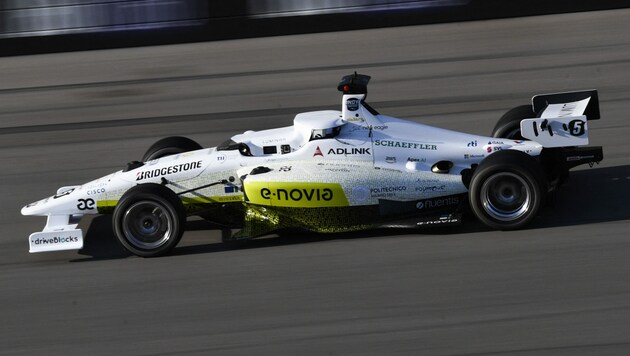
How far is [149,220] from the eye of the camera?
767 centimetres

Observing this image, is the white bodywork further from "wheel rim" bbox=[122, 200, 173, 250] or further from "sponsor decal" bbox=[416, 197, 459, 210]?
"wheel rim" bbox=[122, 200, 173, 250]

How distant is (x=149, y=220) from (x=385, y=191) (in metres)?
1.87

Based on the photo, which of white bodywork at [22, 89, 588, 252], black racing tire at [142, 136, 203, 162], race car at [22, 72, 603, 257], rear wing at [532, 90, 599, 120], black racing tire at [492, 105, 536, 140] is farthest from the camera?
black racing tire at [492, 105, 536, 140]

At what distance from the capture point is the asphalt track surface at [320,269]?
620 centimetres

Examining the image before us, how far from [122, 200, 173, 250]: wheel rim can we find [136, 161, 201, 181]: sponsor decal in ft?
1.31

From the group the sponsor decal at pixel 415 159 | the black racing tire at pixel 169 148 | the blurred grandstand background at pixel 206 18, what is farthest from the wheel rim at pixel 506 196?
the blurred grandstand background at pixel 206 18

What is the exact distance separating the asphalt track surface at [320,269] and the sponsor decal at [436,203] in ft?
0.78

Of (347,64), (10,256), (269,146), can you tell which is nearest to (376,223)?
(269,146)

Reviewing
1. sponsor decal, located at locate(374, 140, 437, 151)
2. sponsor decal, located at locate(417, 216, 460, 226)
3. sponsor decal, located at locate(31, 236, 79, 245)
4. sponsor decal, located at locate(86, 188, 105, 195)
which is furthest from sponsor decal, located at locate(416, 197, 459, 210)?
sponsor decal, located at locate(31, 236, 79, 245)

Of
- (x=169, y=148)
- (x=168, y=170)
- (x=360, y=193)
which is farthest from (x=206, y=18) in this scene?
(x=360, y=193)

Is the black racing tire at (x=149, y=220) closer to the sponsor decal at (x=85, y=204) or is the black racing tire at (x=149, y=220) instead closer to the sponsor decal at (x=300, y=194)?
the sponsor decal at (x=85, y=204)

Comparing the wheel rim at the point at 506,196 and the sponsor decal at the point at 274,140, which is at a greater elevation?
the sponsor decal at the point at 274,140

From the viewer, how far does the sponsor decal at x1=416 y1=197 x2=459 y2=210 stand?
25.4ft

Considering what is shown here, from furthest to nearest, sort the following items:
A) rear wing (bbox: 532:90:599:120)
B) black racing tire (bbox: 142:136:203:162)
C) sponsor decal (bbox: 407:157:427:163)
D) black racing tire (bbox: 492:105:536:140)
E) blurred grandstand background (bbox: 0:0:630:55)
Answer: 1. blurred grandstand background (bbox: 0:0:630:55)
2. black racing tire (bbox: 492:105:536:140)
3. black racing tire (bbox: 142:136:203:162)
4. rear wing (bbox: 532:90:599:120)
5. sponsor decal (bbox: 407:157:427:163)
